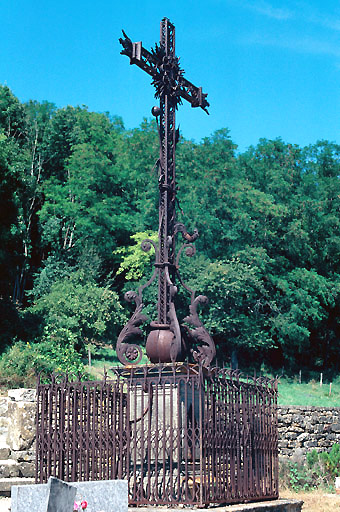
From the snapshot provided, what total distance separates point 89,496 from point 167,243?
487 centimetres

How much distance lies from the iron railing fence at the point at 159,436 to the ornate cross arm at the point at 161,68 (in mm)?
4568

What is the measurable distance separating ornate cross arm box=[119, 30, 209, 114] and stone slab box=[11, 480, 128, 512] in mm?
6509

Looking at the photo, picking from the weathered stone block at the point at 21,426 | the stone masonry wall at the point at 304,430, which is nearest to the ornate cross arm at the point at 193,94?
the weathered stone block at the point at 21,426

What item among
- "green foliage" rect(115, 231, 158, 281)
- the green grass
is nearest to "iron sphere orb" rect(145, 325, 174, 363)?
the green grass

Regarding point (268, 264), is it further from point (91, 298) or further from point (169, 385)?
point (169, 385)

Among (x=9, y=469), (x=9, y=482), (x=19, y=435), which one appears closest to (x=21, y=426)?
(x=19, y=435)

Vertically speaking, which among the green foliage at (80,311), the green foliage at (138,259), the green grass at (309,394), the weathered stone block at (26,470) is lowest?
the weathered stone block at (26,470)

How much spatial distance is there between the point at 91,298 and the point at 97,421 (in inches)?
864

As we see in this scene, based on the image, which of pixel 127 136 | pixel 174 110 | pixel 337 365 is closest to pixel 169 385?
pixel 174 110

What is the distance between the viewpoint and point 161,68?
36.1 feet

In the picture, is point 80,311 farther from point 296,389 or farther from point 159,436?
point 159,436

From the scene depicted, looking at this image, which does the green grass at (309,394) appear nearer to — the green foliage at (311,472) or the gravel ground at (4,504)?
the green foliage at (311,472)

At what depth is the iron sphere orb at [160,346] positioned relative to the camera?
31.8ft

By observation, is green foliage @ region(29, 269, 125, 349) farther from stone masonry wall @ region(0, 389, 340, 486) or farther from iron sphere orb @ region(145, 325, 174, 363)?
iron sphere orb @ region(145, 325, 174, 363)
